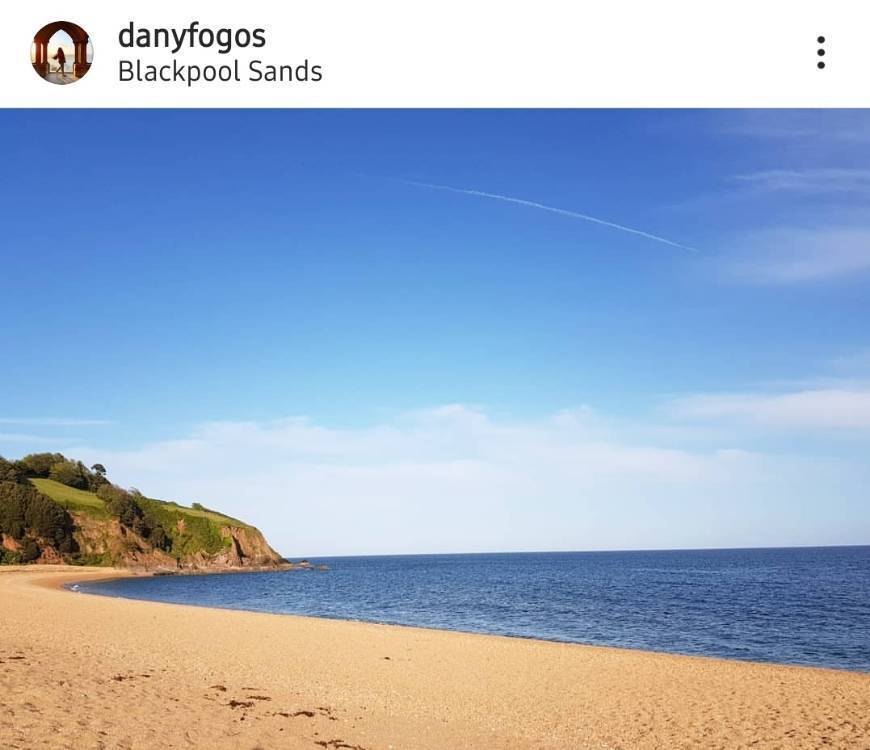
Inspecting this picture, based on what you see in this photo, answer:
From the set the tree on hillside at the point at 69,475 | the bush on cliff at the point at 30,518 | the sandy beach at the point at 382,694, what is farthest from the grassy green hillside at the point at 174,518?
the sandy beach at the point at 382,694

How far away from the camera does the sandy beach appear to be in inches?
536

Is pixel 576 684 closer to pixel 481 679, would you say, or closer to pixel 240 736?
pixel 481 679

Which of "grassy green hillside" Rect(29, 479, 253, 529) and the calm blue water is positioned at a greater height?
"grassy green hillside" Rect(29, 479, 253, 529)

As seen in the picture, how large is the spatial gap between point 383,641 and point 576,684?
435 inches

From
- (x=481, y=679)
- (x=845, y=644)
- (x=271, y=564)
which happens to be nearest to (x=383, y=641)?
(x=481, y=679)

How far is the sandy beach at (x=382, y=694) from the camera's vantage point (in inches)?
536

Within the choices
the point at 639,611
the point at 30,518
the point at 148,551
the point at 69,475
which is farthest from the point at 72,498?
the point at 639,611

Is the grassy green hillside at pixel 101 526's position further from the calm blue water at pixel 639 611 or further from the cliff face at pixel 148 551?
the calm blue water at pixel 639 611
